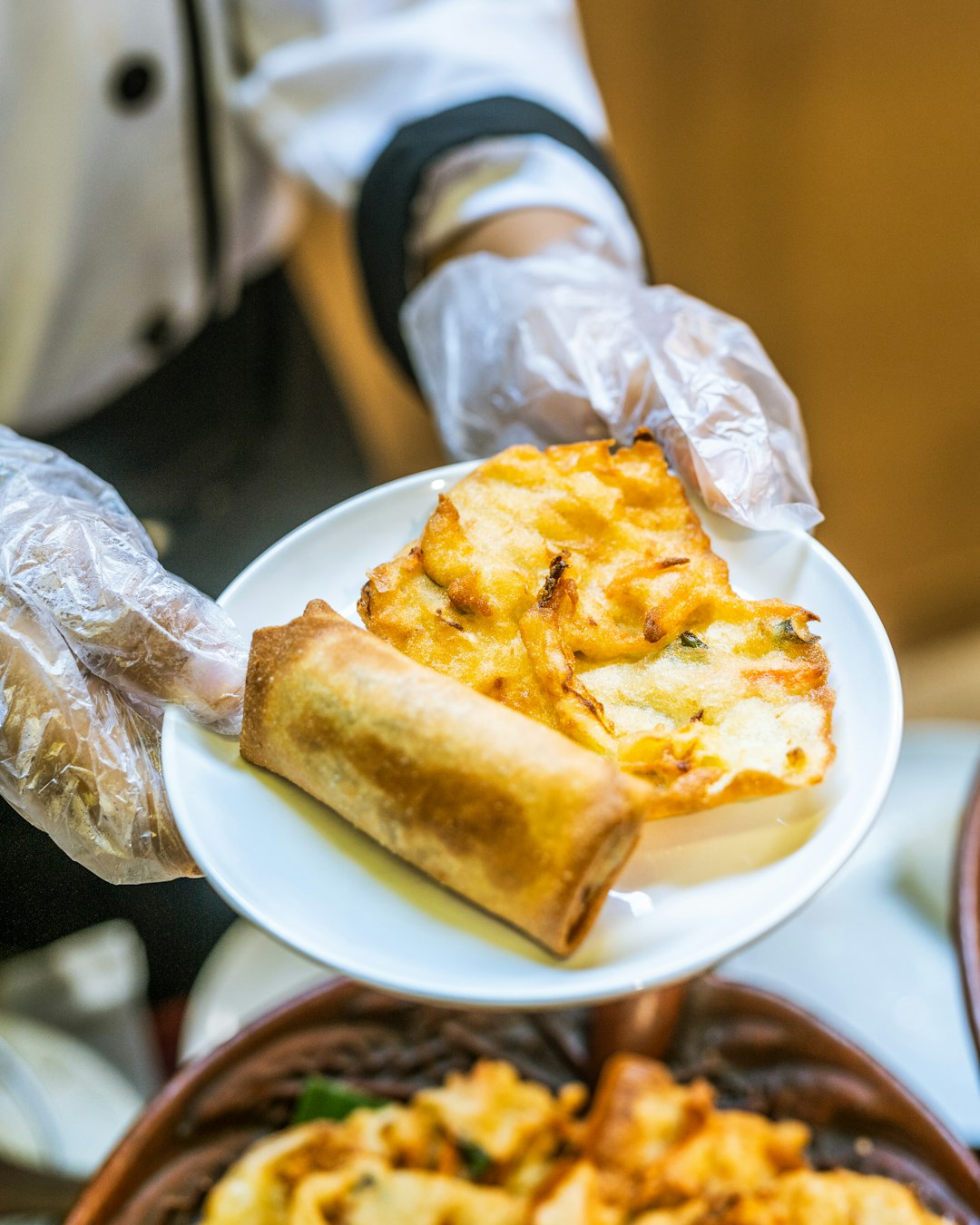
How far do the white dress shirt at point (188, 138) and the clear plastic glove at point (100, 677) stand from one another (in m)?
0.95

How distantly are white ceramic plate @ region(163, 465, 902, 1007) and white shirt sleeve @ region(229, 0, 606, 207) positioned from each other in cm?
119

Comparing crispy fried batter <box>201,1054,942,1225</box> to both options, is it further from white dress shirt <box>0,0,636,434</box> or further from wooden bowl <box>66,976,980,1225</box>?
white dress shirt <box>0,0,636,434</box>

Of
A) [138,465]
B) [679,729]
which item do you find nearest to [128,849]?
[679,729]

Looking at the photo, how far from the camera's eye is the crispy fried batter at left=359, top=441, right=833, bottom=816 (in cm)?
93

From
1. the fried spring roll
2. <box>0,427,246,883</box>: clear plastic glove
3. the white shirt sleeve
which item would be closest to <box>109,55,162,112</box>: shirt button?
the white shirt sleeve

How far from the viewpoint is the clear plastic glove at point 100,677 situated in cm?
92

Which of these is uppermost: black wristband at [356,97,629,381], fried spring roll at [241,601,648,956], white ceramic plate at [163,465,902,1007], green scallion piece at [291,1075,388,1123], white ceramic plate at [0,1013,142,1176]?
black wristband at [356,97,629,381]

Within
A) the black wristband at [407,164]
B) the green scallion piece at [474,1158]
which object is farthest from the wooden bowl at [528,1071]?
the black wristband at [407,164]

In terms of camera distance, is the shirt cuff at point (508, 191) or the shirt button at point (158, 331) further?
the shirt button at point (158, 331)

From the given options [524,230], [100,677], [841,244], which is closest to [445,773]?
[100,677]

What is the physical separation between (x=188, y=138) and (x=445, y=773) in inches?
60.0

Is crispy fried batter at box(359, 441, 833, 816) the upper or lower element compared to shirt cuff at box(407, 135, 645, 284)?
lower

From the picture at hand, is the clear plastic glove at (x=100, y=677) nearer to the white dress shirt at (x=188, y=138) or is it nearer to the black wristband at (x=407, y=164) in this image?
the black wristband at (x=407, y=164)

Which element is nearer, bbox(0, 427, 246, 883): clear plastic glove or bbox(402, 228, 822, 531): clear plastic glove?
bbox(0, 427, 246, 883): clear plastic glove
